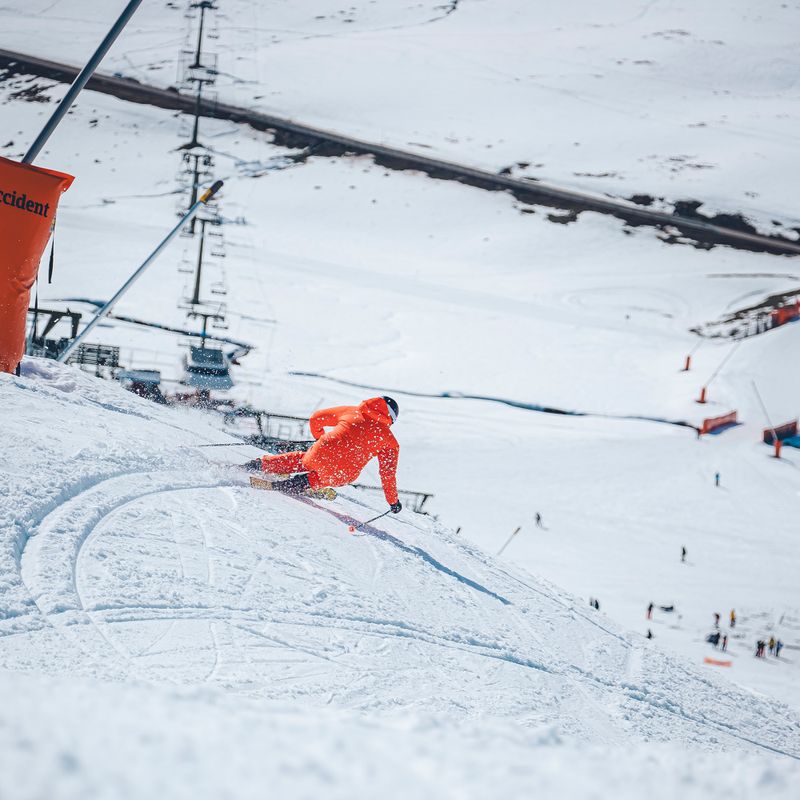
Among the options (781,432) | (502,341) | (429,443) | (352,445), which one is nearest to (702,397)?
(781,432)

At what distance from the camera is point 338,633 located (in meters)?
4.60

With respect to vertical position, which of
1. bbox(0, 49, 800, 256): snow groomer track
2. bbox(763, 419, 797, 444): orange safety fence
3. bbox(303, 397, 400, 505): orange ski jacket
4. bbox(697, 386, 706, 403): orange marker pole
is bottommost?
bbox(763, 419, 797, 444): orange safety fence

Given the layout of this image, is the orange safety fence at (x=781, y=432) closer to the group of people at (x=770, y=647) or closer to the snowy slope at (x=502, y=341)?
the snowy slope at (x=502, y=341)

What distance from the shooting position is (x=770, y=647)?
14.7 meters

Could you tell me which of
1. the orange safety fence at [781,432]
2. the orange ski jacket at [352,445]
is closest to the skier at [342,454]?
the orange ski jacket at [352,445]

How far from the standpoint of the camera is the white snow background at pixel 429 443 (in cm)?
125

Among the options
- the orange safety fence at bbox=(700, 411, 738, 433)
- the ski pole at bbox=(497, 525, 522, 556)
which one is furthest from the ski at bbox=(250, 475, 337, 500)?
the orange safety fence at bbox=(700, 411, 738, 433)

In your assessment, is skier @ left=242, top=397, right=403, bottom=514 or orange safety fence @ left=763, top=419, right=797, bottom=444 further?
orange safety fence @ left=763, top=419, right=797, bottom=444

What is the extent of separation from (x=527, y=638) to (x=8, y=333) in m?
4.32

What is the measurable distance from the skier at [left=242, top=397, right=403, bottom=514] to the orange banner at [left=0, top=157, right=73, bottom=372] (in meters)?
2.22

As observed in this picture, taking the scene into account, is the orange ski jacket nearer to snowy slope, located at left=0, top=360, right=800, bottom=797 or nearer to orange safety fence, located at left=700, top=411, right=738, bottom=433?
snowy slope, located at left=0, top=360, right=800, bottom=797

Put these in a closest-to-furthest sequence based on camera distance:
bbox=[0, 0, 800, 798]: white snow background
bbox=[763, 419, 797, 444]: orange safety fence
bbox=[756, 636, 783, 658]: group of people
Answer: bbox=[0, 0, 800, 798]: white snow background → bbox=[756, 636, 783, 658]: group of people → bbox=[763, 419, 797, 444]: orange safety fence

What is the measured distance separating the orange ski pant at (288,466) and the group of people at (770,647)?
34.8 feet

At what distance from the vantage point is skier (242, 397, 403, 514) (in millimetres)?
7074
